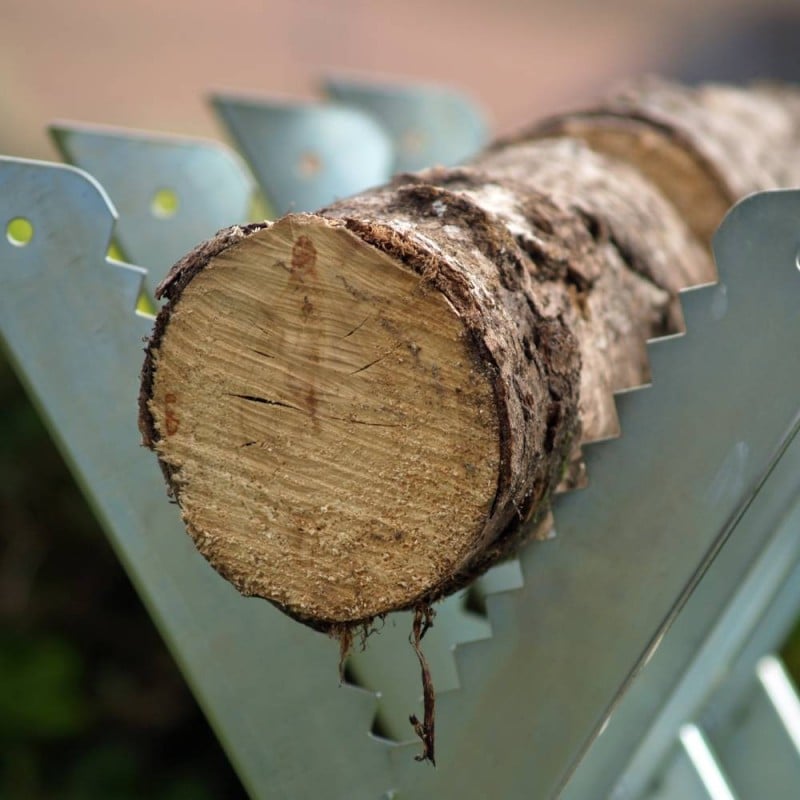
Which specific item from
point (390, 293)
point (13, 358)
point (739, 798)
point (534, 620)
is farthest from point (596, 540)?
point (739, 798)

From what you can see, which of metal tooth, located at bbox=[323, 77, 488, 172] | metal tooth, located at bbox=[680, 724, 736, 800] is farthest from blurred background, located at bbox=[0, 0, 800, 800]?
metal tooth, located at bbox=[680, 724, 736, 800]

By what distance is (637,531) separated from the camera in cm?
116

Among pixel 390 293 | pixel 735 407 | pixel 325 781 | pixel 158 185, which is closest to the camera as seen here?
pixel 390 293

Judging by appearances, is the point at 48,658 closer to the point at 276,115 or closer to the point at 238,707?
the point at 276,115

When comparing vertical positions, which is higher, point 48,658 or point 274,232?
point 274,232

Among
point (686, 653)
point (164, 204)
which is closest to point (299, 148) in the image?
point (164, 204)

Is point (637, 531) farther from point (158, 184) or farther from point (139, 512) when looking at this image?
point (158, 184)

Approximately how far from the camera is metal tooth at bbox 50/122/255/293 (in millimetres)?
1605

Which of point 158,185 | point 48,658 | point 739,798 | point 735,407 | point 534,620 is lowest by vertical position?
point 48,658

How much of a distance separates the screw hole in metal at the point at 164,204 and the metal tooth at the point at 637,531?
2.47 feet

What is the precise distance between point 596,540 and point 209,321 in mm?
443

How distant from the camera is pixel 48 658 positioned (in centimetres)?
288

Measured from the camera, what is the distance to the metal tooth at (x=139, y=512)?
1256 mm

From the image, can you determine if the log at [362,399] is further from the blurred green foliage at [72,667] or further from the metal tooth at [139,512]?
the blurred green foliage at [72,667]
